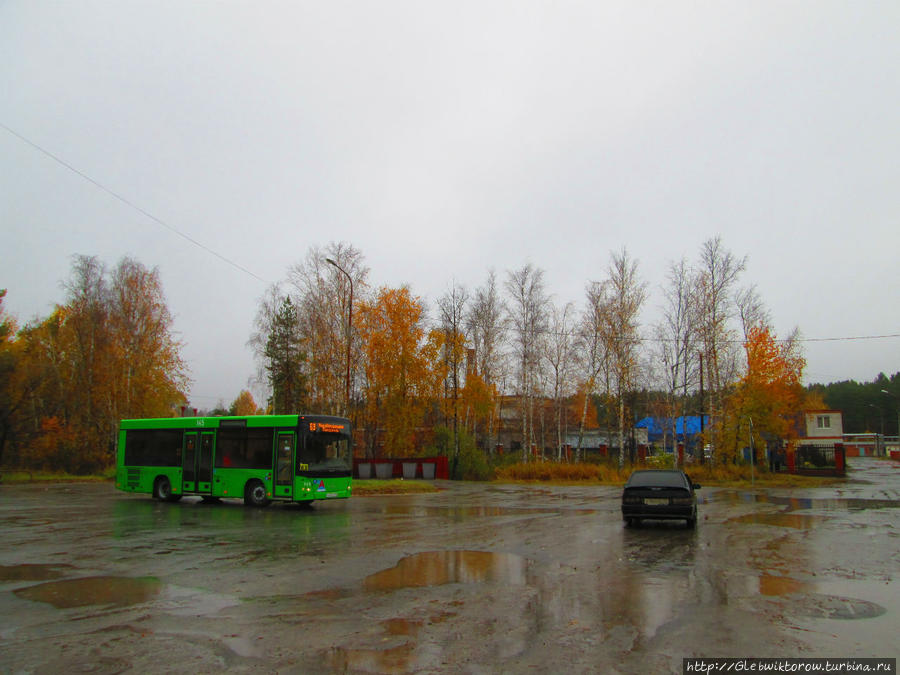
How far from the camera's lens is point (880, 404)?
119 m

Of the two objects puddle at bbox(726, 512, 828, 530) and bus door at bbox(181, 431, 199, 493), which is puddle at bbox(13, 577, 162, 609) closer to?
bus door at bbox(181, 431, 199, 493)

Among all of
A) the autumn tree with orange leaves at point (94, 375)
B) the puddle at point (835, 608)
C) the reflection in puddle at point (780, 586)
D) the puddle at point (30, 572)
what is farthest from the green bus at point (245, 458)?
the autumn tree with orange leaves at point (94, 375)

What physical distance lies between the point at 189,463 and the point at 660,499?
653 inches

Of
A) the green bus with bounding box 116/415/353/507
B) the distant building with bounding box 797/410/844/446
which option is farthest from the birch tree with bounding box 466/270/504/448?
the distant building with bounding box 797/410/844/446

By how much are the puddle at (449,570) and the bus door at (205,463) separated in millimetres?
13173

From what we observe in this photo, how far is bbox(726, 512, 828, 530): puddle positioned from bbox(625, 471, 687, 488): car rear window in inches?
99.5

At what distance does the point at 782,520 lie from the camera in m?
16.8

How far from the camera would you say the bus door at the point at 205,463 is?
72.4 feet

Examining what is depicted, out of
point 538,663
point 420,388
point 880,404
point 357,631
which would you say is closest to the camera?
point 538,663

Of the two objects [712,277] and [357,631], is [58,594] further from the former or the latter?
[712,277]

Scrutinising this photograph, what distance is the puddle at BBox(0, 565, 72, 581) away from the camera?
933 centimetres

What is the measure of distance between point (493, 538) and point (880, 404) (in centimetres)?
13380

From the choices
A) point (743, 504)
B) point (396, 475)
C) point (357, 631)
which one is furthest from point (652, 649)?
point (396, 475)

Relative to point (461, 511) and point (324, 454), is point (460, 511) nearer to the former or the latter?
point (461, 511)
